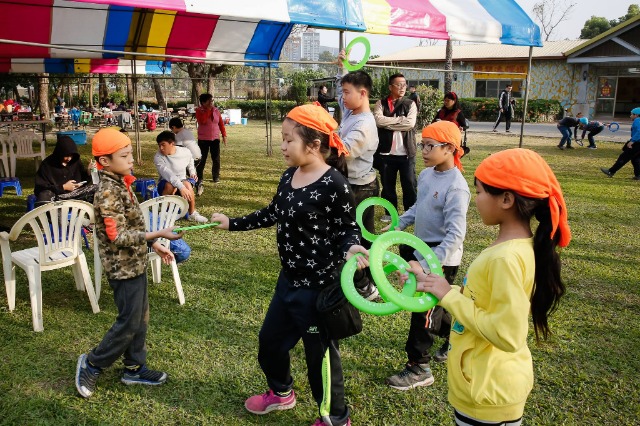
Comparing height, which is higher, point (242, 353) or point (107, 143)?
point (107, 143)

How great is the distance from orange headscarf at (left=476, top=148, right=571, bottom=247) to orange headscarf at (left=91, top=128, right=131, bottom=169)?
6.59 feet

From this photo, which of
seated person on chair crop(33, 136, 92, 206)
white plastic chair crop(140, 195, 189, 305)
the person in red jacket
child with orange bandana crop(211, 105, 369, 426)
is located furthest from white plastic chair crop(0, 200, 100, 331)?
the person in red jacket

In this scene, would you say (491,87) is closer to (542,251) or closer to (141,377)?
(141,377)

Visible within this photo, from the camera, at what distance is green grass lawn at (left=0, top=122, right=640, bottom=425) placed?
292 cm

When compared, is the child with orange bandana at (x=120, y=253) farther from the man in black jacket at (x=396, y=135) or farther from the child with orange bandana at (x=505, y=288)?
the man in black jacket at (x=396, y=135)

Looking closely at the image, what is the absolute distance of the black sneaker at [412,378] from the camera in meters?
3.16

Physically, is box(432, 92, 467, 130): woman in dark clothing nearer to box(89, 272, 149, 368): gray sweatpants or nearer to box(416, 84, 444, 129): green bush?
box(89, 272, 149, 368): gray sweatpants

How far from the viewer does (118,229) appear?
111 inches

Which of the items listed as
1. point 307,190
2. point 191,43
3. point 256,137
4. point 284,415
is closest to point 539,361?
point 284,415

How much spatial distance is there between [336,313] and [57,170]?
16.2 feet

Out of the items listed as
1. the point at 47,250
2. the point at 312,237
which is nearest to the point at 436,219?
the point at 312,237

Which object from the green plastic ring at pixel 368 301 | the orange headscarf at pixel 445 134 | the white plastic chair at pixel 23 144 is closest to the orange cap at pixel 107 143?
the green plastic ring at pixel 368 301

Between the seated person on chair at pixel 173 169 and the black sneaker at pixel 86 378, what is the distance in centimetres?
369

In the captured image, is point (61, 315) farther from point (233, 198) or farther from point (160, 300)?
point (233, 198)
